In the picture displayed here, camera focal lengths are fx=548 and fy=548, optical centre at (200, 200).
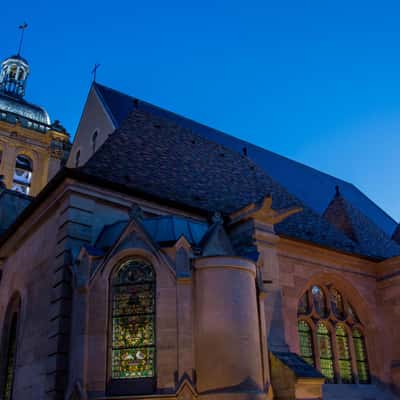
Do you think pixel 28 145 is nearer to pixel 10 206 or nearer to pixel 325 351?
pixel 10 206

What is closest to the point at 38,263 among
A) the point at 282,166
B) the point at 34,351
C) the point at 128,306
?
the point at 34,351

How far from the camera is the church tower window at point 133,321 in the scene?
422 inches

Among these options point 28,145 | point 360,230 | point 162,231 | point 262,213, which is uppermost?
point 28,145

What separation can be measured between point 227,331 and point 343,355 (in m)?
7.18

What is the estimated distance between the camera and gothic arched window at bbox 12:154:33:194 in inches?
1326

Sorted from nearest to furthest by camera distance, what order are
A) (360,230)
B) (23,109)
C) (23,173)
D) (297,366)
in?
(297,366), (360,230), (23,173), (23,109)

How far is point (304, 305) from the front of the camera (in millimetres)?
16359

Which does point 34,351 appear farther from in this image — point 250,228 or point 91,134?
point 91,134

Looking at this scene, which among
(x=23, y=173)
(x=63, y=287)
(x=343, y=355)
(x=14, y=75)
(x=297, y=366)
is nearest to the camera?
(x=63, y=287)

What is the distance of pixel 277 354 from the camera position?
13000 millimetres

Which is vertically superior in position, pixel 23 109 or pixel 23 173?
pixel 23 109

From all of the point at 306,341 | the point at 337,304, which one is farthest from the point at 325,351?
the point at 337,304

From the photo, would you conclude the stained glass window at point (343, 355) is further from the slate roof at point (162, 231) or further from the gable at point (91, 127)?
the gable at point (91, 127)

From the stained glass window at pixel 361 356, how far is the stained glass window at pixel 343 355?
37 centimetres
